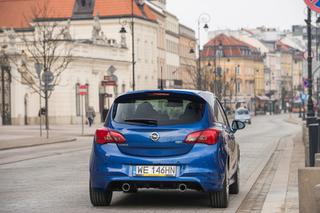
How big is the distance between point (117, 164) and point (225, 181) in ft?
4.94

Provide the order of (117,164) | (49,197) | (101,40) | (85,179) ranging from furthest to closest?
(101,40) < (85,179) < (49,197) < (117,164)

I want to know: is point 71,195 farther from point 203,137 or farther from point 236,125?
point 203,137

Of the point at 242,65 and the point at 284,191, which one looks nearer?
the point at 284,191

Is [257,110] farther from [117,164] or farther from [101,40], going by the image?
[117,164]

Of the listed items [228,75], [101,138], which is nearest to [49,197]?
[101,138]

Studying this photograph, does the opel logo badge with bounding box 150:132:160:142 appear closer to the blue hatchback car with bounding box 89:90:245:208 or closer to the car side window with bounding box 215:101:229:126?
the blue hatchback car with bounding box 89:90:245:208

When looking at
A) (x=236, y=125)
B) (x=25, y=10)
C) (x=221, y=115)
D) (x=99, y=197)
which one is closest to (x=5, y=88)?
(x=25, y=10)

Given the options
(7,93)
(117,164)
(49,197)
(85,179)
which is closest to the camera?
(117,164)

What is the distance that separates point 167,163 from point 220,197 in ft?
3.16

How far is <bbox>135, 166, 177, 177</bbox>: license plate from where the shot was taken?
42.7 feet

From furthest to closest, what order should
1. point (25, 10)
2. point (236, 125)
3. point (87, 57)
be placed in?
point (25, 10) → point (87, 57) → point (236, 125)

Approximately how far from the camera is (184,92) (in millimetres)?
13734

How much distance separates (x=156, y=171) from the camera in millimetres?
13047

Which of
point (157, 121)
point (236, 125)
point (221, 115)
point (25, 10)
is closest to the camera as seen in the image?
point (157, 121)
